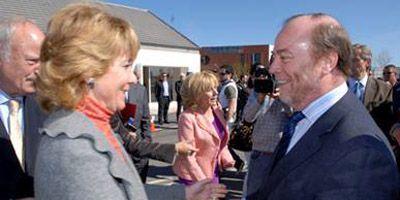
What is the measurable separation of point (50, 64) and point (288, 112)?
7.67 feet

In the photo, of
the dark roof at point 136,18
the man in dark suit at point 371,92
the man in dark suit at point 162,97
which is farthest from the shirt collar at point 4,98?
the dark roof at point 136,18

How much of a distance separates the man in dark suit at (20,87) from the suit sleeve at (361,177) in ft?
4.85

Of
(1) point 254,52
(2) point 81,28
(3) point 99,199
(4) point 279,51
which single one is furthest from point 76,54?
(1) point 254,52

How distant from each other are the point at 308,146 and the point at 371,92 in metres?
3.71

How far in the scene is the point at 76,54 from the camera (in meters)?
1.55

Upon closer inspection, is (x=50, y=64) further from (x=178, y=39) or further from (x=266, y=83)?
(x=178, y=39)

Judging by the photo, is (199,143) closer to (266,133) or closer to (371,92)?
(266,133)

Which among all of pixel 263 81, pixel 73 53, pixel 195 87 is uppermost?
pixel 73 53

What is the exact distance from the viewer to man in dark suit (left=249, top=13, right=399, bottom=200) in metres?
1.80

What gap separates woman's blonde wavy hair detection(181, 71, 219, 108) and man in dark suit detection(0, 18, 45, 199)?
168 cm

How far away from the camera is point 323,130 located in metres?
1.96

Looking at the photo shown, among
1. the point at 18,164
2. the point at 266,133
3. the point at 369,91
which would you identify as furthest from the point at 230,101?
the point at 18,164

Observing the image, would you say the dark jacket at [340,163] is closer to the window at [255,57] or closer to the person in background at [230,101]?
the person in background at [230,101]

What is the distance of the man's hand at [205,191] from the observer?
223 centimetres
